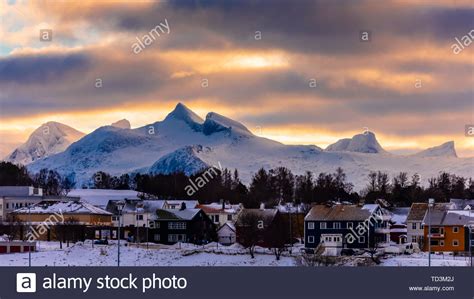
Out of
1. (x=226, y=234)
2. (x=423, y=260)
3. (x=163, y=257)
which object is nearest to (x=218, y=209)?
(x=226, y=234)

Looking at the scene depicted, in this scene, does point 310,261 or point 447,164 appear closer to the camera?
point 310,261

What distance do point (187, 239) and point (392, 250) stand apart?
22.7m

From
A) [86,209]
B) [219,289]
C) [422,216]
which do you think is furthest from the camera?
[86,209]

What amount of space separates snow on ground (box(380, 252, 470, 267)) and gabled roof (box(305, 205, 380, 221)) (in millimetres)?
13595

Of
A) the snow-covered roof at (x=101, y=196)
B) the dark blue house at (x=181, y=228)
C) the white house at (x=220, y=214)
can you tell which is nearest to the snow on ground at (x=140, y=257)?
the dark blue house at (x=181, y=228)

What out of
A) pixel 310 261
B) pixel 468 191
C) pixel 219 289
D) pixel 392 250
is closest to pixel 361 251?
pixel 392 250

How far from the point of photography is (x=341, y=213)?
97625 millimetres

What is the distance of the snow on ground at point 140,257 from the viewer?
77625 mm

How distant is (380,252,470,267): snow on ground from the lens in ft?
238

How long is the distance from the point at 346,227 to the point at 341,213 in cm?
171

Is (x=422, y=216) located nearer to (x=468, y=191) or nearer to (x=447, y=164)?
(x=468, y=191)

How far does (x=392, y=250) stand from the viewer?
86.3 metres

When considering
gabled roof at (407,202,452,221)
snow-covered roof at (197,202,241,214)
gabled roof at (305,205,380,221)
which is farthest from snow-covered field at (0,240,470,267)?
snow-covered roof at (197,202,241,214)

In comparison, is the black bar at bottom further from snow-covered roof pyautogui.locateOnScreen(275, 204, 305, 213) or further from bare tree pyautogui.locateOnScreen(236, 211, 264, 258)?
snow-covered roof pyautogui.locateOnScreen(275, 204, 305, 213)
